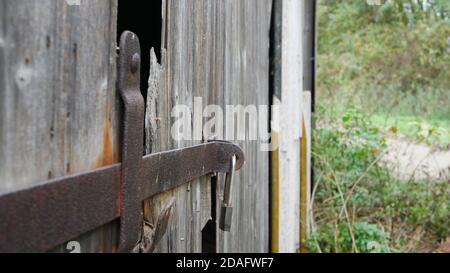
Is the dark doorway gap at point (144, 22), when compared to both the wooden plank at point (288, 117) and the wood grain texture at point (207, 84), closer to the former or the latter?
the wood grain texture at point (207, 84)

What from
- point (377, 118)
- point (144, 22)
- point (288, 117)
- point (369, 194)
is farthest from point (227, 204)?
point (377, 118)

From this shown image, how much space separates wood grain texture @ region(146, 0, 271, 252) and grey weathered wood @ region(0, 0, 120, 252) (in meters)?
0.26

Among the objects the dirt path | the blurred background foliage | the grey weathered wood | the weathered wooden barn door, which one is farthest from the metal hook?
the blurred background foliage

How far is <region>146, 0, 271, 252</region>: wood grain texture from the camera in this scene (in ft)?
4.32

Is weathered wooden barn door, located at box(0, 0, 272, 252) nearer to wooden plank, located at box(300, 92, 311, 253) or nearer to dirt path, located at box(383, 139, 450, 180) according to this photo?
wooden plank, located at box(300, 92, 311, 253)

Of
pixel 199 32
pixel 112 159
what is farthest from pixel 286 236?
pixel 112 159

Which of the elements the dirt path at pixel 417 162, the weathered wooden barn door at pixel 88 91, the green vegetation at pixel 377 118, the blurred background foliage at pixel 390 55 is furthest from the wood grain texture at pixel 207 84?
the blurred background foliage at pixel 390 55

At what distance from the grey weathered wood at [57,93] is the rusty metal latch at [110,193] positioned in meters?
0.03

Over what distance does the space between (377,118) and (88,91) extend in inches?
415

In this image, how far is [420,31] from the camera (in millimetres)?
11922

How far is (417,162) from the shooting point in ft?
24.7

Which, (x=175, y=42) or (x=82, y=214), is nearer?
(x=82, y=214)
